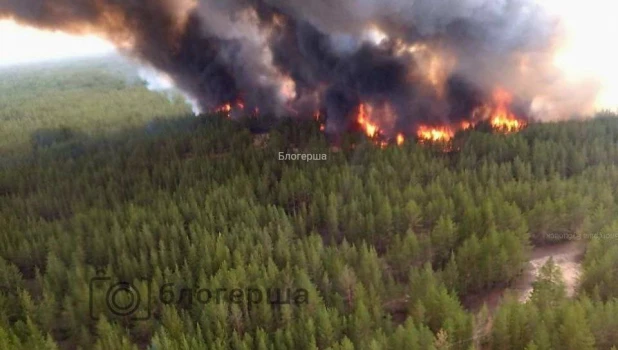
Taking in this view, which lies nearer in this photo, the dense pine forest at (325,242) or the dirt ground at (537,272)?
the dense pine forest at (325,242)

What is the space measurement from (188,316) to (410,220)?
18.8 m

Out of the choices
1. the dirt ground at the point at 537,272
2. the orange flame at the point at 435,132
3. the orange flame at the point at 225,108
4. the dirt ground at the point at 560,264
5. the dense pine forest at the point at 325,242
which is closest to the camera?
the dense pine forest at the point at 325,242

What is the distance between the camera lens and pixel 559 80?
61938 millimetres

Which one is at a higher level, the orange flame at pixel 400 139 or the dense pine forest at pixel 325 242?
the orange flame at pixel 400 139

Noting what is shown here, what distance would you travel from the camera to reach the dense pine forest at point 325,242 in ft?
92.4

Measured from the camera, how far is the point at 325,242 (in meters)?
42.8

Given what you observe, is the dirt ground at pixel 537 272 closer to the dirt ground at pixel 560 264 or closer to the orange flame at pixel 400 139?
the dirt ground at pixel 560 264

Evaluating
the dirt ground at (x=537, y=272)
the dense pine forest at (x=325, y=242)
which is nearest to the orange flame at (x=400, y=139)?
the dense pine forest at (x=325, y=242)

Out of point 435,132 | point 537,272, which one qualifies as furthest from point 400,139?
point 537,272

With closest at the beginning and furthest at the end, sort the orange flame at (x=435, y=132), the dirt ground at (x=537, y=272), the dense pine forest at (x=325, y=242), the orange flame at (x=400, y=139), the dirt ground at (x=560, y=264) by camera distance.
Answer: the dense pine forest at (x=325, y=242) < the dirt ground at (x=537, y=272) < the dirt ground at (x=560, y=264) < the orange flame at (x=400, y=139) < the orange flame at (x=435, y=132)

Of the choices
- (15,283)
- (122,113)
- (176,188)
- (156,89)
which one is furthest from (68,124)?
(15,283)

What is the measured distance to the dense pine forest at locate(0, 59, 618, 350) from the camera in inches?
1109

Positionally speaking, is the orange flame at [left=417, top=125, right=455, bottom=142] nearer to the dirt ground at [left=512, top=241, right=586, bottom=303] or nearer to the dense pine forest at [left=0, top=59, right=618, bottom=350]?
the dense pine forest at [left=0, top=59, right=618, bottom=350]

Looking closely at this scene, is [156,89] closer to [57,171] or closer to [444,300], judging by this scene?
[57,171]
